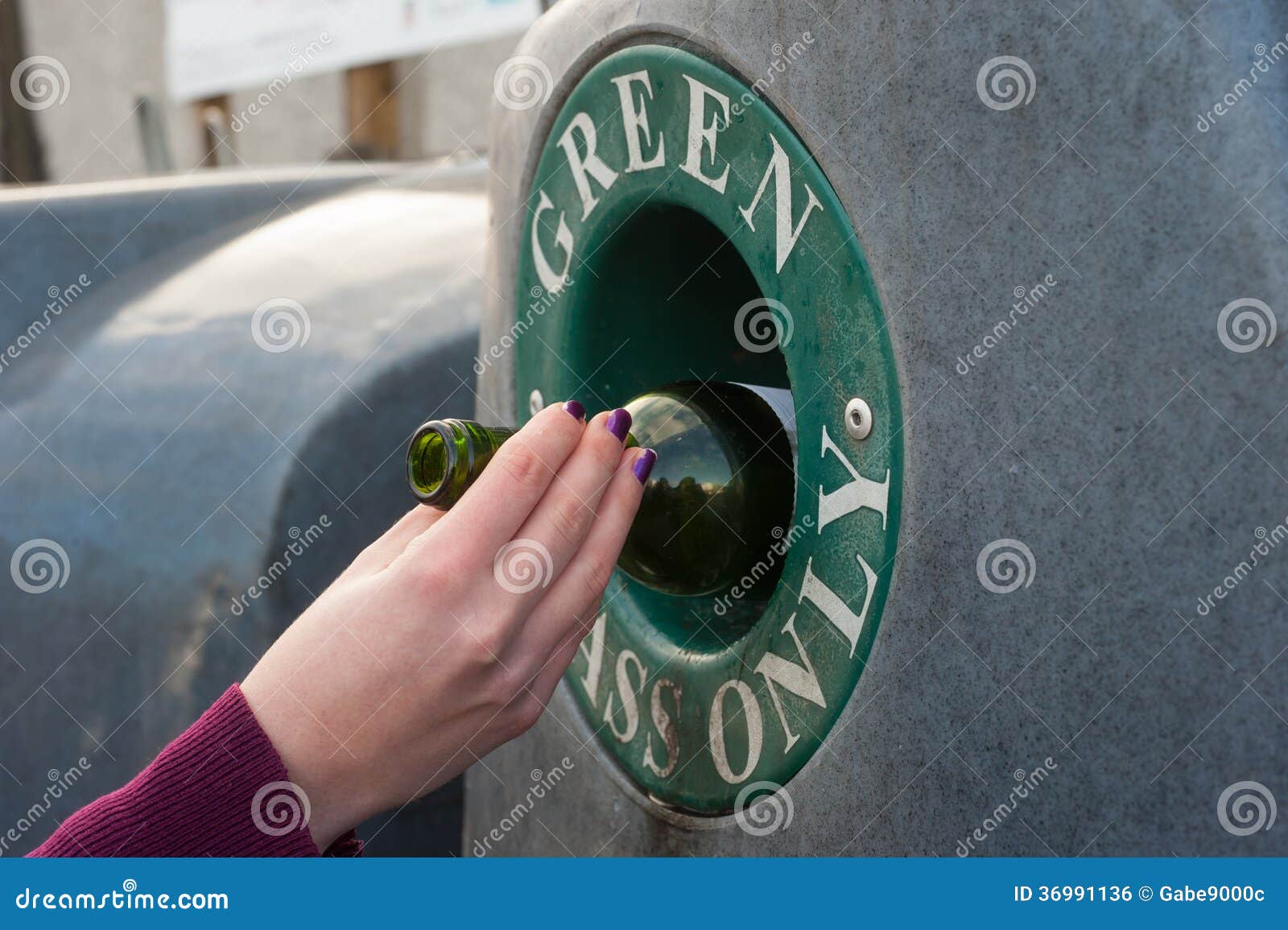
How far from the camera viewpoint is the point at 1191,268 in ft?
2.65

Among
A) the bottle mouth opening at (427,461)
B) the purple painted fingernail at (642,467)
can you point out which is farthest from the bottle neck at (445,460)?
the purple painted fingernail at (642,467)

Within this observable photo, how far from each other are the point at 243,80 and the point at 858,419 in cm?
376

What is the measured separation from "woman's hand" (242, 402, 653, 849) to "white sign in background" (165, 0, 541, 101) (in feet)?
7.09

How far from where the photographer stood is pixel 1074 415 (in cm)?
85

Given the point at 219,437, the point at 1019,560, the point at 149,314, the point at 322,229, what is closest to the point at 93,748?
the point at 219,437

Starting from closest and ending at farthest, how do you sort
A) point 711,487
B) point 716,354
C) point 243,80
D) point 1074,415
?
point 1074,415, point 711,487, point 716,354, point 243,80

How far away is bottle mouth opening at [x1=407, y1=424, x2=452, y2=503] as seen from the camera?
3.20 feet

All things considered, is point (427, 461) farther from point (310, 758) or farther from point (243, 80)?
point (243, 80)

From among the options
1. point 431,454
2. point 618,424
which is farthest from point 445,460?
point 618,424

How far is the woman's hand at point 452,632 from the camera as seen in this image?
0.86 metres

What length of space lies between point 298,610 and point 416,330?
1.54ft

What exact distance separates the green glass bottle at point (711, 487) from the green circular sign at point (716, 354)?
26mm

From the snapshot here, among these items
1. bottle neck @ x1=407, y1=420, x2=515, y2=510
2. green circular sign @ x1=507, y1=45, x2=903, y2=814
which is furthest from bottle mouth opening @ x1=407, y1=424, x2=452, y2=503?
green circular sign @ x1=507, y1=45, x2=903, y2=814

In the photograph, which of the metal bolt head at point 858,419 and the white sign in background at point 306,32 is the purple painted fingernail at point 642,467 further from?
the white sign in background at point 306,32
